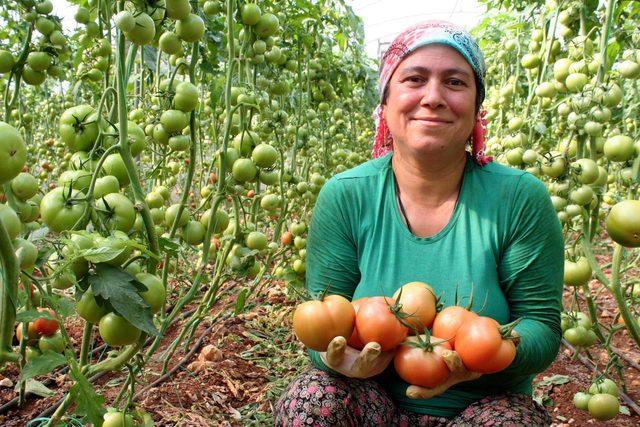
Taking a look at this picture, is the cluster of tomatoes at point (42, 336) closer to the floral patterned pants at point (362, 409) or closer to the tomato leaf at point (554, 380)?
the floral patterned pants at point (362, 409)

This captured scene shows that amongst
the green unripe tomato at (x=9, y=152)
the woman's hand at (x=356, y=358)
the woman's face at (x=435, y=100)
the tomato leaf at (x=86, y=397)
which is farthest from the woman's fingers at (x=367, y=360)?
the green unripe tomato at (x=9, y=152)

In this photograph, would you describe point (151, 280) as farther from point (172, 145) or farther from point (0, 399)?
point (0, 399)

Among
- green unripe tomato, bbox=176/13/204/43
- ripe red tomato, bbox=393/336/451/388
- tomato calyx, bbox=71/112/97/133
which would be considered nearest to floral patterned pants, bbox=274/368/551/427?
ripe red tomato, bbox=393/336/451/388

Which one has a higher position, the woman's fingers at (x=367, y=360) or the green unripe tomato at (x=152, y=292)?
the green unripe tomato at (x=152, y=292)

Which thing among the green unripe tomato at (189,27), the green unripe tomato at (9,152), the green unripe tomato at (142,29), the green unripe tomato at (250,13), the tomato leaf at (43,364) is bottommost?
the tomato leaf at (43,364)

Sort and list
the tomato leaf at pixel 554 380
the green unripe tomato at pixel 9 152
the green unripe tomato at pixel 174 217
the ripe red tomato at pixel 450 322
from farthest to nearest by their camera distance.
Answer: the tomato leaf at pixel 554 380, the green unripe tomato at pixel 174 217, the ripe red tomato at pixel 450 322, the green unripe tomato at pixel 9 152

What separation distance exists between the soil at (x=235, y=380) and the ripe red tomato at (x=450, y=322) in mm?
1302

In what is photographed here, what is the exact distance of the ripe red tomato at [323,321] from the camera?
4.16 ft

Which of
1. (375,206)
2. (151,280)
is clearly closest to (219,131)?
(375,206)

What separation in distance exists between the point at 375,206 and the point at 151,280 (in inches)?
33.3

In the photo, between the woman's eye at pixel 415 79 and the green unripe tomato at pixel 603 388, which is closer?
the woman's eye at pixel 415 79

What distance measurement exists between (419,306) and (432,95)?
0.63 meters

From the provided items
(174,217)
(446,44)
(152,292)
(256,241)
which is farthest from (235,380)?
(446,44)

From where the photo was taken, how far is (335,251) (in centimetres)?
183
